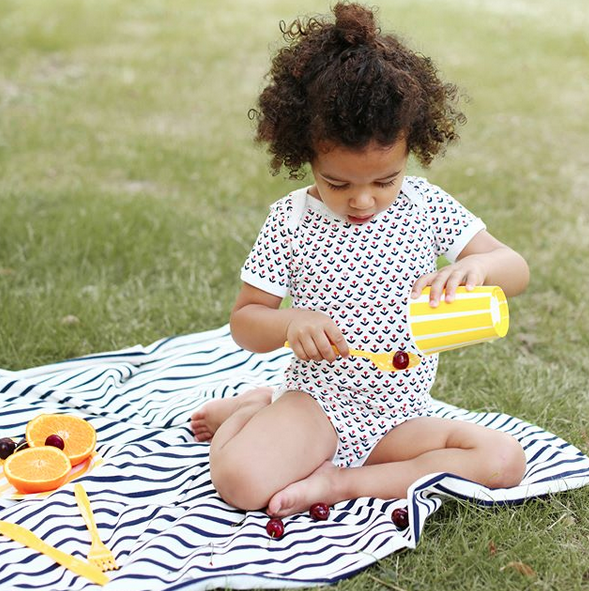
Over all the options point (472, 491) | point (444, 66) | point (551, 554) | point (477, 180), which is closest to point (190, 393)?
point (472, 491)

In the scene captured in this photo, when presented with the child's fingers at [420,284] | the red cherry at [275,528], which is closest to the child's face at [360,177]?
the child's fingers at [420,284]

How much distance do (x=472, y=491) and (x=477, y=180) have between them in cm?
333

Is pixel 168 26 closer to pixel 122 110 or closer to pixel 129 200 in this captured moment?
pixel 122 110

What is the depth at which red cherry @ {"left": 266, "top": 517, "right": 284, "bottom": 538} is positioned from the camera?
89.0 inches

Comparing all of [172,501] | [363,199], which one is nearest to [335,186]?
[363,199]

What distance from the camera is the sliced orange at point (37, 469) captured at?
2.52 m

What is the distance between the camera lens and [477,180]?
17.8ft

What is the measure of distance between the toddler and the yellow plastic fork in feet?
1.10

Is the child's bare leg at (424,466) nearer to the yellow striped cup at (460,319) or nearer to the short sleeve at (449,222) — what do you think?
the yellow striped cup at (460,319)

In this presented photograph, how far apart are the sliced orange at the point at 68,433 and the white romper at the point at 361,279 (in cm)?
66

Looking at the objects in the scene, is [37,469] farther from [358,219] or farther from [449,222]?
[449,222]

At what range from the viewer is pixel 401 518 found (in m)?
2.34

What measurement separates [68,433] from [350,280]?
3.22 feet

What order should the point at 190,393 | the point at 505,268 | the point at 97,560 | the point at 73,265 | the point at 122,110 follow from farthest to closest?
1. the point at 122,110
2. the point at 73,265
3. the point at 190,393
4. the point at 505,268
5. the point at 97,560
